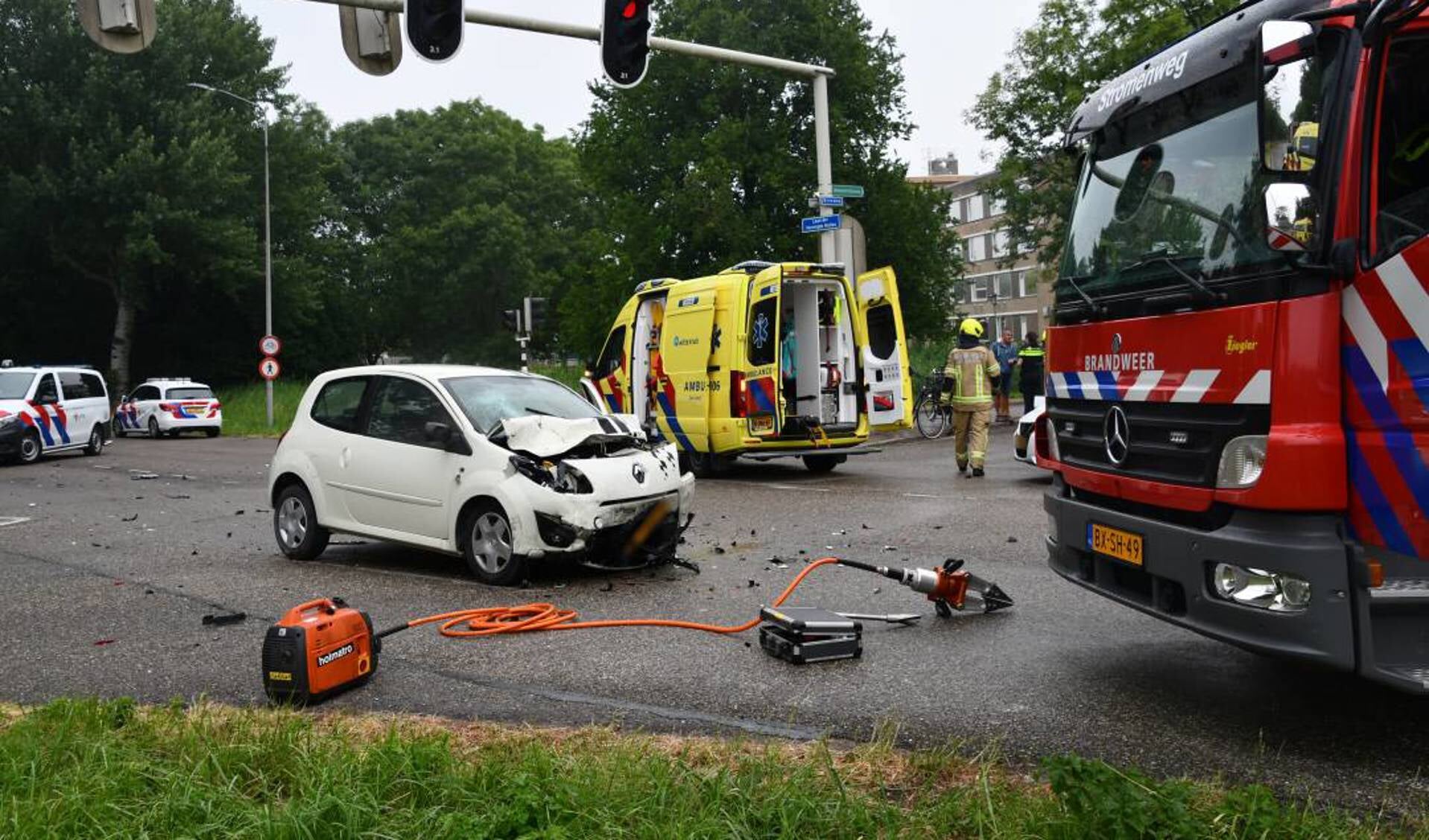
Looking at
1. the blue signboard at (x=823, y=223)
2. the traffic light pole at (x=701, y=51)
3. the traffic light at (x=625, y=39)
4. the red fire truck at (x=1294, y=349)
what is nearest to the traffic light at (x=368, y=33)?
the traffic light pole at (x=701, y=51)

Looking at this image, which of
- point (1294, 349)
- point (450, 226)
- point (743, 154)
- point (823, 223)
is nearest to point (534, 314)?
point (823, 223)

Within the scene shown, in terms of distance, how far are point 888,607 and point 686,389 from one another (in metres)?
8.42

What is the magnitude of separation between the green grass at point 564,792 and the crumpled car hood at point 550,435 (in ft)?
11.8

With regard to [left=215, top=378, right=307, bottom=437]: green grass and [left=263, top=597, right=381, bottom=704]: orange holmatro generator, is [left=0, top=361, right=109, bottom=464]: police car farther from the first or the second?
[left=263, top=597, right=381, bottom=704]: orange holmatro generator

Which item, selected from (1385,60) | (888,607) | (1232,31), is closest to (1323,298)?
(1385,60)

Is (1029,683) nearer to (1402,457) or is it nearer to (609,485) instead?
(1402,457)

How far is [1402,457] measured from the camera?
384cm

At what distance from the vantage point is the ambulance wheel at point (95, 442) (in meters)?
23.8

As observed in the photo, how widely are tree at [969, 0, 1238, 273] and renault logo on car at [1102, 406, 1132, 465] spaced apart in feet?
80.7

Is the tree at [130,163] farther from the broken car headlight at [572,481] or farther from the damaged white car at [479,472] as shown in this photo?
the broken car headlight at [572,481]

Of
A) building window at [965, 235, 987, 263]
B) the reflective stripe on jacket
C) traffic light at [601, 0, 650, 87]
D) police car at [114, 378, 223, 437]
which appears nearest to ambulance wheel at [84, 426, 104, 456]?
police car at [114, 378, 223, 437]

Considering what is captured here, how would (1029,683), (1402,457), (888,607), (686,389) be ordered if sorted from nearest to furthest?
(1402,457)
(1029,683)
(888,607)
(686,389)

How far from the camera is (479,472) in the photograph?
7.84 metres

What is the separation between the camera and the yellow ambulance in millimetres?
14359
